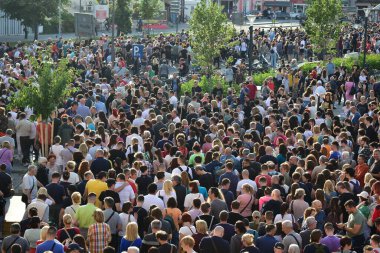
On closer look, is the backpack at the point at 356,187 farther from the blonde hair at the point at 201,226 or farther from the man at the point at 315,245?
the blonde hair at the point at 201,226

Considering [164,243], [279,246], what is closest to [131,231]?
[164,243]

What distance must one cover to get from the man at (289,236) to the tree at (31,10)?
50305 millimetres

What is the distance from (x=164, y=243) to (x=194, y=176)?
499 cm

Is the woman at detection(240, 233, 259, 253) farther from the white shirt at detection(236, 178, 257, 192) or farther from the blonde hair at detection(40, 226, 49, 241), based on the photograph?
the white shirt at detection(236, 178, 257, 192)

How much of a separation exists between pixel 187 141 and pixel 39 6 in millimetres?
42422

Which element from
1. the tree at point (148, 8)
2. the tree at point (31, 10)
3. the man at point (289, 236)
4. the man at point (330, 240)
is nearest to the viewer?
the man at point (330, 240)

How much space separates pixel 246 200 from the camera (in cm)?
1747

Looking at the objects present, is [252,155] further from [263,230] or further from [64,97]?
[64,97]

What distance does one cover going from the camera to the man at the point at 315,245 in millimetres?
14633

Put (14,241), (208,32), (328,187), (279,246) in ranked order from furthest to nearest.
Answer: (208,32) → (328,187) → (14,241) → (279,246)

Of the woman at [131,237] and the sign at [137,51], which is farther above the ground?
the sign at [137,51]

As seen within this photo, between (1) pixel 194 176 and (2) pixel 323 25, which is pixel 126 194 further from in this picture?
(2) pixel 323 25

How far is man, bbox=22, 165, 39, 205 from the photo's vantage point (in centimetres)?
1881

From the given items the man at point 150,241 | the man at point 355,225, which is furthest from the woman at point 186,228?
the man at point 355,225
